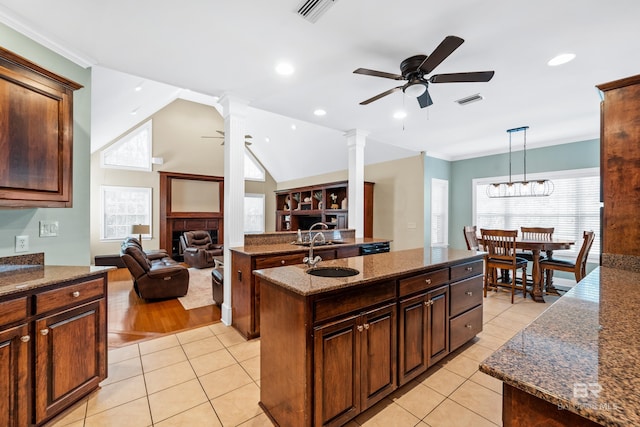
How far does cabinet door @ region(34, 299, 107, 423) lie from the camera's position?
163 cm

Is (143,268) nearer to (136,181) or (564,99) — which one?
(136,181)

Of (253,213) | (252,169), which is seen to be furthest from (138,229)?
(252,169)

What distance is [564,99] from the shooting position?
3328mm

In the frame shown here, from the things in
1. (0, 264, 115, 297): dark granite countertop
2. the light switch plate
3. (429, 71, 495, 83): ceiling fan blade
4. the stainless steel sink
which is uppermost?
(429, 71, 495, 83): ceiling fan blade

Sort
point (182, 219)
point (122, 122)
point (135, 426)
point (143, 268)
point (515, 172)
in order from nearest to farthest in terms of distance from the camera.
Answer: point (135, 426) → point (143, 268) → point (515, 172) → point (122, 122) → point (182, 219)

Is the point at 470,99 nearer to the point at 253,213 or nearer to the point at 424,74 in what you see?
the point at 424,74

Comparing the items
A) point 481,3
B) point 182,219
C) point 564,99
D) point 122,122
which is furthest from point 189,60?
point 182,219

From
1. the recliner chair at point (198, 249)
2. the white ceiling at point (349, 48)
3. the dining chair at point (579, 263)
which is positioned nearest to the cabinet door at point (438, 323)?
the white ceiling at point (349, 48)

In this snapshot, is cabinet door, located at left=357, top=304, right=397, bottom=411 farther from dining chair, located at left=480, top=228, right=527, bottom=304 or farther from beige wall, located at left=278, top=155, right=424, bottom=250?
beige wall, located at left=278, top=155, right=424, bottom=250

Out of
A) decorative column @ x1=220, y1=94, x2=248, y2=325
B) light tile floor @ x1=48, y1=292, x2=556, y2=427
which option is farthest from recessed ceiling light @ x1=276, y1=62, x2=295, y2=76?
light tile floor @ x1=48, y1=292, x2=556, y2=427

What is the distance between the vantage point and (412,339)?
205cm

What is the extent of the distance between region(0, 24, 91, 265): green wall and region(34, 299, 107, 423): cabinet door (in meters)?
0.72

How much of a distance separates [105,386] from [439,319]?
2.68 meters

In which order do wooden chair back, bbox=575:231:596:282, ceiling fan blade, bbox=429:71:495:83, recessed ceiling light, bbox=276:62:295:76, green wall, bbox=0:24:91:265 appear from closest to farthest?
1. green wall, bbox=0:24:91:265
2. ceiling fan blade, bbox=429:71:495:83
3. recessed ceiling light, bbox=276:62:295:76
4. wooden chair back, bbox=575:231:596:282
